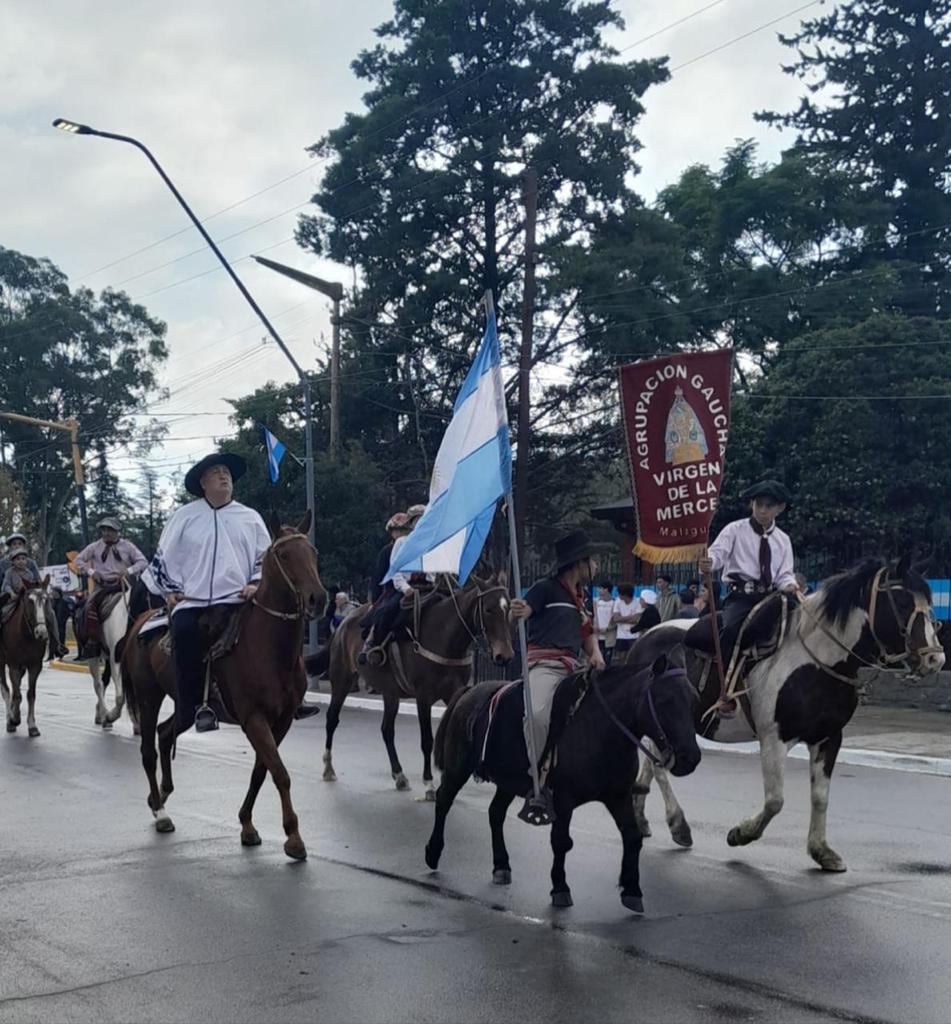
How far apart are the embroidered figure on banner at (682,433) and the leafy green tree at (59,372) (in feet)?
201

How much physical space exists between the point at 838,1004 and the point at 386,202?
1192 inches

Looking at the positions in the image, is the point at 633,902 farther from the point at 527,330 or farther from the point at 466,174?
the point at 466,174

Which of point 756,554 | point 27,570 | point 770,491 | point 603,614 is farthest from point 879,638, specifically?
point 603,614

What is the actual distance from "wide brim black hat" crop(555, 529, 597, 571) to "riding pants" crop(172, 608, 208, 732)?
9.58 ft

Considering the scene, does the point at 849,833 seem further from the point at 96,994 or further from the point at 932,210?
the point at 932,210

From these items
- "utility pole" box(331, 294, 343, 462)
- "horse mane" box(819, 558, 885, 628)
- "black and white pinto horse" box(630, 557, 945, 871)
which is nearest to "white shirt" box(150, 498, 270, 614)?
"black and white pinto horse" box(630, 557, 945, 871)

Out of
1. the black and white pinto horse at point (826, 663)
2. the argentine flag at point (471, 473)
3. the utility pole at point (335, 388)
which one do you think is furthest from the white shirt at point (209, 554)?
the utility pole at point (335, 388)

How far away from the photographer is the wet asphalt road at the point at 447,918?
232 inches

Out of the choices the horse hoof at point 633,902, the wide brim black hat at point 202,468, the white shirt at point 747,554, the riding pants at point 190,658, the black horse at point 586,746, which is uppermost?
the wide brim black hat at point 202,468

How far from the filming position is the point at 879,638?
29.1 feet

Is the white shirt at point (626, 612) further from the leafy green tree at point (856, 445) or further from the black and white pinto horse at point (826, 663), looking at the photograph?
the black and white pinto horse at point (826, 663)

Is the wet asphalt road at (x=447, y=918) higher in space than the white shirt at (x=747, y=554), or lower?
lower

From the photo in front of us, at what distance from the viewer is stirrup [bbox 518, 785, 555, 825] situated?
7.75 metres

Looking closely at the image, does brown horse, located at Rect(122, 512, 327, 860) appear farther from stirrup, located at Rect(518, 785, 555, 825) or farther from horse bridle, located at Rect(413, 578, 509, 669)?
horse bridle, located at Rect(413, 578, 509, 669)
